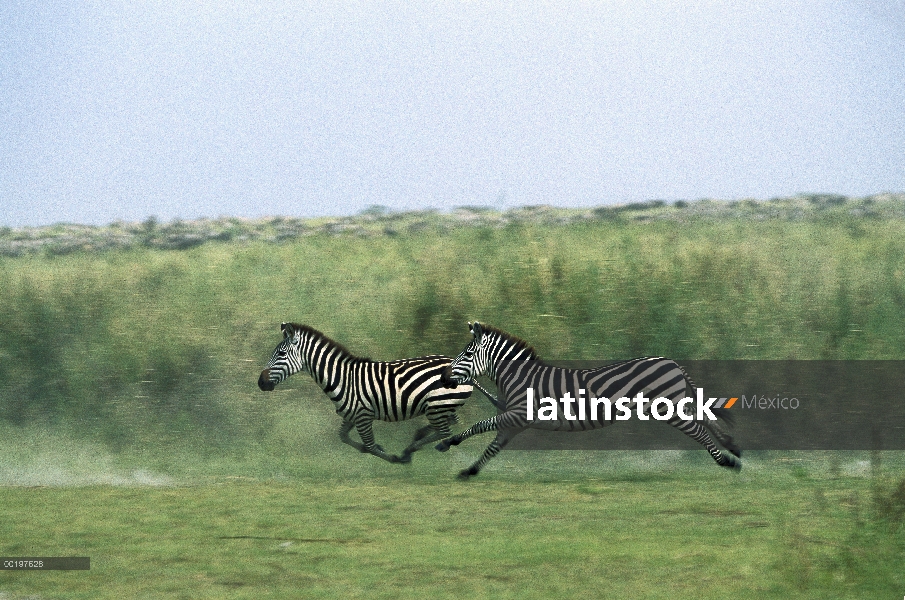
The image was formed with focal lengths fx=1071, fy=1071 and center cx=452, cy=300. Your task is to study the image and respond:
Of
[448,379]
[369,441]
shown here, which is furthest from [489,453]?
[369,441]

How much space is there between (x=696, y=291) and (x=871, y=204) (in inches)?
315

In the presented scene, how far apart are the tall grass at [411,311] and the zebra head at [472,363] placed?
1.95 metres

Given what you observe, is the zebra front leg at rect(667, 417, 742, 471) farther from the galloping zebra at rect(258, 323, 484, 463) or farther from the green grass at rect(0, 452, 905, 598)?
the galloping zebra at rect(258, 323, 484, 463)

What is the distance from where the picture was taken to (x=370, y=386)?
1423cm

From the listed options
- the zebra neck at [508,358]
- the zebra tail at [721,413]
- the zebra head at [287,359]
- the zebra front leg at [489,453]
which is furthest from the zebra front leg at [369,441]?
the zebra tail at [721,413]

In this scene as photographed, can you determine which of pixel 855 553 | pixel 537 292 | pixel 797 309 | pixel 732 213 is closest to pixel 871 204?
pixel 732 213

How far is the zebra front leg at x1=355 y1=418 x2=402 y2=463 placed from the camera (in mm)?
14203

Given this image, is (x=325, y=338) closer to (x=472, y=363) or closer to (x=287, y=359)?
(x=287, y=359)

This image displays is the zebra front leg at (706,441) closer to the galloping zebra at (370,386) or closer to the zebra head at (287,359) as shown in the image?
the galloping zebra at (370,386)

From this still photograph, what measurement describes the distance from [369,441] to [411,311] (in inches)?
114

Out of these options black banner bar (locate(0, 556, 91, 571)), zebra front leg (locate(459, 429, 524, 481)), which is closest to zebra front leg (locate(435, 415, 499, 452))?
zebra front leg (locate(459, 429, 524, 481))

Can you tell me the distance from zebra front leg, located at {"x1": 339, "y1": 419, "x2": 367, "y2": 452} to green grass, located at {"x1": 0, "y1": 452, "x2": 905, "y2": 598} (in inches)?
15.4

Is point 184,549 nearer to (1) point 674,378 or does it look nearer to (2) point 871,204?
(1) point 674,378

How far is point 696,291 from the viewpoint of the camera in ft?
54.6
